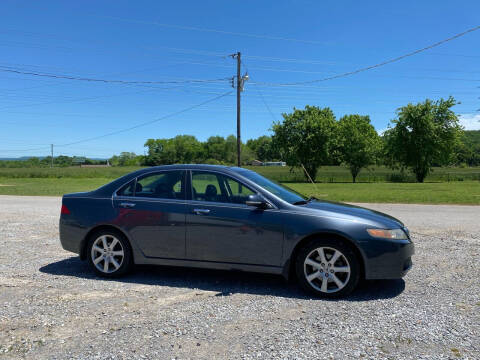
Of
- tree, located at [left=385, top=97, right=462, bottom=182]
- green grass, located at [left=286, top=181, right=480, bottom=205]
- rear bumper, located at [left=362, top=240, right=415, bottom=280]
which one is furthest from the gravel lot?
tree, located at [left=385, top=97, right=462, bottom=182]

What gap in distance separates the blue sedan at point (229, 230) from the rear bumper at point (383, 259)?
0.04 ft

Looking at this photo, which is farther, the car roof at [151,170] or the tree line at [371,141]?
the tree line at [371,141]

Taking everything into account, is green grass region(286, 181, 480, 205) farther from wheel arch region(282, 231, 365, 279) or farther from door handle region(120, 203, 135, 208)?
door handle region(120, 203, 135, 208)

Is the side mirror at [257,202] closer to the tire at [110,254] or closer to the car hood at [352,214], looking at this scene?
the car hood at [352,214]

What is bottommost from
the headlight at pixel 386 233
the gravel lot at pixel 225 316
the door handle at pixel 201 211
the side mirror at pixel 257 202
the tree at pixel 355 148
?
the gravel lot at pixel 225 316

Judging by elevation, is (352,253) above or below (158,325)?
above

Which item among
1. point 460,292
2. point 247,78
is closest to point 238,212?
point 460,292

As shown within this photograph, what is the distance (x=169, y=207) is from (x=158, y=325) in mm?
1660

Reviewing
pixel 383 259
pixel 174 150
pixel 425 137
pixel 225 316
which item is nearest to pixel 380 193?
pixel 383 259

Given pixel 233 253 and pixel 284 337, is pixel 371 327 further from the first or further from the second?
pixel 233 253

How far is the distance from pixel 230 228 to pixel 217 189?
1.95ft

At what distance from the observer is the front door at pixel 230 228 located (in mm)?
4418

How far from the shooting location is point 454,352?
3000 millimetres

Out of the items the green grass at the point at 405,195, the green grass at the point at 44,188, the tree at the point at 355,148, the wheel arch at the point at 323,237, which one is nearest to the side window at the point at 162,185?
the wheel arch at the point at 323,237
